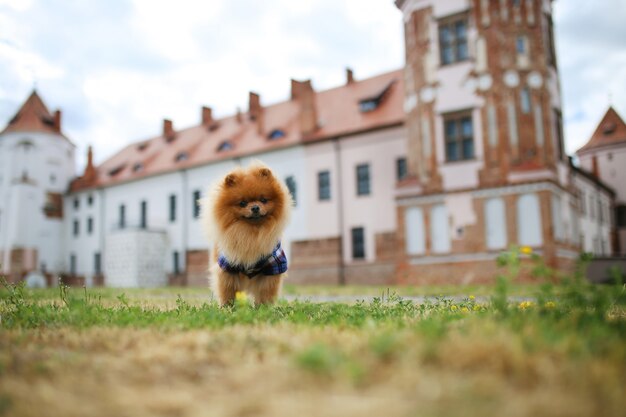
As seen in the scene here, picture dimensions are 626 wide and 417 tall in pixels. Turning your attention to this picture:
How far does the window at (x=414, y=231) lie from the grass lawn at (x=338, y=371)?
19.2 metres

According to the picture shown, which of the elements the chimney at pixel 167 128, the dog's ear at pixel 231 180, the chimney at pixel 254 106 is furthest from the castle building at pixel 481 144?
the chimney at pixel 167 128

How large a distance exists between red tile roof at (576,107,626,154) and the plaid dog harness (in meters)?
45.1

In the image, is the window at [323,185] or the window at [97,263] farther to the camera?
the window at [97,263]

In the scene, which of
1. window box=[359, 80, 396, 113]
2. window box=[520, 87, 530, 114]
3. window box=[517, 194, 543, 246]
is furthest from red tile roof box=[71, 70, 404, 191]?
window box=[517, 194, 543, 246]

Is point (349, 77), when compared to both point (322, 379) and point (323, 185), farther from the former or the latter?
point (322, 379)

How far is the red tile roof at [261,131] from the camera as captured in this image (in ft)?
94.9

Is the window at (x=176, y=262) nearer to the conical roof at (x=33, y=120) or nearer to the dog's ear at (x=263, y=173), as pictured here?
the conical roof at (x=33, y=120)

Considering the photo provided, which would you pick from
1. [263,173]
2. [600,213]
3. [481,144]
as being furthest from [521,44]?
[600,213]

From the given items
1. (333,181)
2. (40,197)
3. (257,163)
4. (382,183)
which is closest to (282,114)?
(333,181)

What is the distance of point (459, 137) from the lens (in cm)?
2225

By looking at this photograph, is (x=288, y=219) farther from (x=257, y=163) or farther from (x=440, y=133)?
(x=440, y=133)

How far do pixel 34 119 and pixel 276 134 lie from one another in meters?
24.9

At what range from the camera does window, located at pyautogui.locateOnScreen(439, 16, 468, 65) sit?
22438 millimetres

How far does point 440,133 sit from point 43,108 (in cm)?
3862
